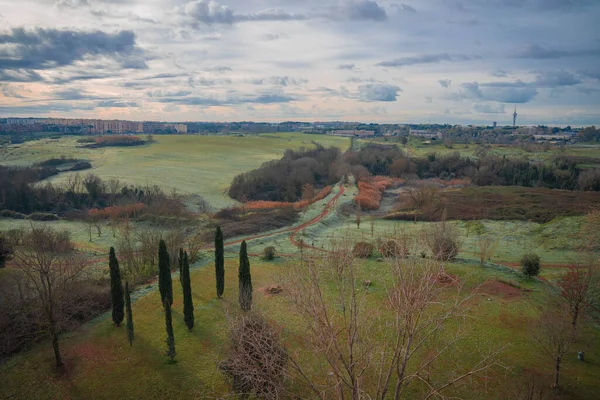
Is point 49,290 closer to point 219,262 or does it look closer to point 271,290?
point 219,262

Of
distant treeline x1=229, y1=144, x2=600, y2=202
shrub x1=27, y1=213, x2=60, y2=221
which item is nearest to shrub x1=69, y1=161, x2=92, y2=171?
shrub x1=27, y1=213, x2=60, y2=221

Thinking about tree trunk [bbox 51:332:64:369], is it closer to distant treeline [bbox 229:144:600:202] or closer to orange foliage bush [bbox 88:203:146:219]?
orange foliage bush [bbox 88:203:146:219]

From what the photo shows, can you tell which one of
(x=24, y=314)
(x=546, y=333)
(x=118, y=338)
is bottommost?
(x=118, y=338)

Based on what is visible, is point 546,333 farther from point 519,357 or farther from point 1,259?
point 1,259

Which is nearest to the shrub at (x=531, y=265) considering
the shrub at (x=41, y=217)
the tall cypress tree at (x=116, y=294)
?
the tall cypress tree at (x=116, y=294)

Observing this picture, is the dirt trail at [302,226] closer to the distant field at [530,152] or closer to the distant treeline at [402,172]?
the distant treeline at [402,172]

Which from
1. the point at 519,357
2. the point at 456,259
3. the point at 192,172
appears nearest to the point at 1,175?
the point at 192,172
